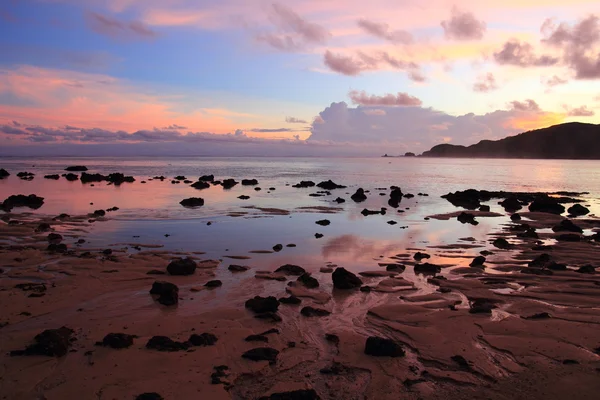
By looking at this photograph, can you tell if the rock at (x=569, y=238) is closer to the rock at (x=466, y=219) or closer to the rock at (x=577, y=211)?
the rock at (x=466, y=219)

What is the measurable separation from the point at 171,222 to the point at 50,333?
17127mm

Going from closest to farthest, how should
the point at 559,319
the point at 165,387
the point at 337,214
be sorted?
the point at 165,387 → the point at 559,319 → the point at 337,214

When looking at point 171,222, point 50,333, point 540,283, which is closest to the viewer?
point 50,333

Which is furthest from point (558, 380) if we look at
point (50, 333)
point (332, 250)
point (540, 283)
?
point (332, 250)

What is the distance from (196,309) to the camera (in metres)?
10.7

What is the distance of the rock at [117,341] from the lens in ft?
27.3

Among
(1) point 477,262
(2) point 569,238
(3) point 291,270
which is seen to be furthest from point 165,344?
(2) point 569,238

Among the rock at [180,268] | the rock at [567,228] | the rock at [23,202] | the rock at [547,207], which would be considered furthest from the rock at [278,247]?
the rock at [547,207]

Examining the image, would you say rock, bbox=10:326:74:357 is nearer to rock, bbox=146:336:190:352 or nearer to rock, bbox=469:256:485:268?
rock, bbox=146:336:190:352

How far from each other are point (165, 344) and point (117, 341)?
0.99 meters

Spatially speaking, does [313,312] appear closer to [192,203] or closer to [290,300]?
[290,300]

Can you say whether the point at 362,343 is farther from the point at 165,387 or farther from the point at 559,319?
the point at 559,319

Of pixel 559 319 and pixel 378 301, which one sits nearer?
pixel 559 319

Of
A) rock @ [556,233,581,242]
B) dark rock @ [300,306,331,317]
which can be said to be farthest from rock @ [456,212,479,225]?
dark rock @ [300,306,331,317]
